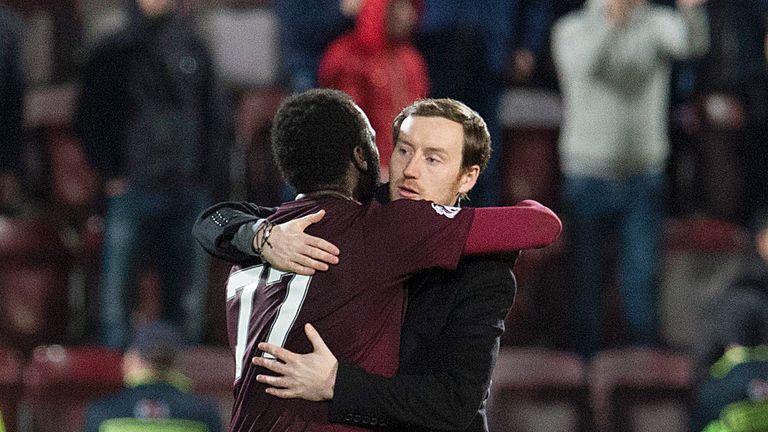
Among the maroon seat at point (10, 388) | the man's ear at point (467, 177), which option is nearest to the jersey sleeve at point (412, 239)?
the man's ear at point (467, 177)

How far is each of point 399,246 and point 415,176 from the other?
0.23 metres

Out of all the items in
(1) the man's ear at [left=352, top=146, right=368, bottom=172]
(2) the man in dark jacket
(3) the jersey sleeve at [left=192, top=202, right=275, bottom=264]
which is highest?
(1) the man's ear at [left=352, top=146, right=368, bottom=172]

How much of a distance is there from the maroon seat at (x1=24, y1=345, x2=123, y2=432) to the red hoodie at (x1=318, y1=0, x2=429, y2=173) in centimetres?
157

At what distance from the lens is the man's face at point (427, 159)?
2.86m

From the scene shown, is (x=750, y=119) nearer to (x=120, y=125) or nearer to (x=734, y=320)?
(x=734, y=320)

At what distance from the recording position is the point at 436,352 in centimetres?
275

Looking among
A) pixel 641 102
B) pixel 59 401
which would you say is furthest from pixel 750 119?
pixel 59 401

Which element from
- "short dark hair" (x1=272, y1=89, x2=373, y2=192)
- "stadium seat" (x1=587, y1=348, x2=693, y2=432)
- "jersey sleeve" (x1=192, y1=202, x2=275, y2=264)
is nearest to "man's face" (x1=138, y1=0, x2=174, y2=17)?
"stadium seat" (x1=587, y1=348, x2=693, y2=432)

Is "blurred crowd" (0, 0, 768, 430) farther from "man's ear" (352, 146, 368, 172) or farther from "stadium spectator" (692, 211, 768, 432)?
"man's ear" (352, 146, 368, 172)

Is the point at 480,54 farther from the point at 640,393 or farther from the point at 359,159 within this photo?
the point at 359,159

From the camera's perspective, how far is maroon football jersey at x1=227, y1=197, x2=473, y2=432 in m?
2.65

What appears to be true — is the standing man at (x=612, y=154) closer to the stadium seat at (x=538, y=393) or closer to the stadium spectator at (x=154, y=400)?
the stadium seat at (x=538, y=393)

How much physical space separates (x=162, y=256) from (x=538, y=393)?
184 centimetres

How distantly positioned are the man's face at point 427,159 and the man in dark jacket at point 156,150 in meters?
3.63
